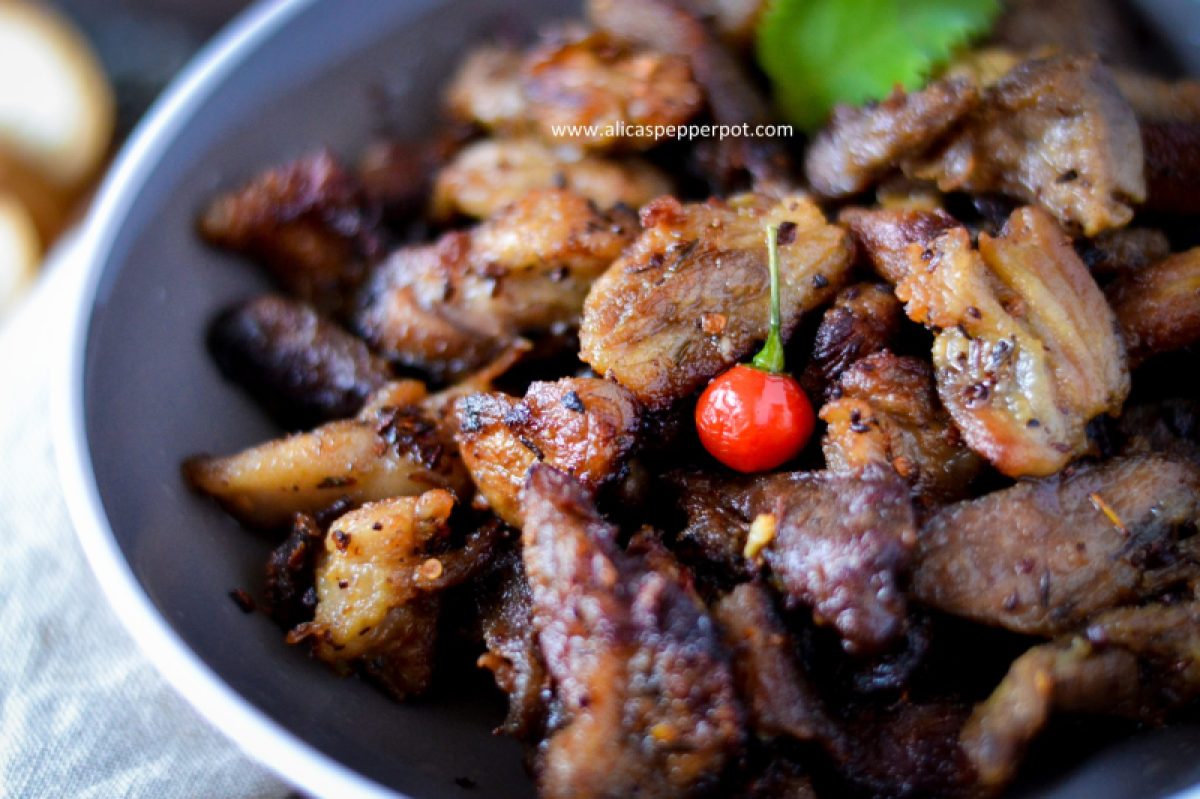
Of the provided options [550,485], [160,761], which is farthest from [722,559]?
[160,761]

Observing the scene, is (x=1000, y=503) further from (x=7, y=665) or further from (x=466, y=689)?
(x=7, y=665)

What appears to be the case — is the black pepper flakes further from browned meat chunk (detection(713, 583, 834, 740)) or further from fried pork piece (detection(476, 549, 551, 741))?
browned meat chunk (detection(713, 583, 834, 740))

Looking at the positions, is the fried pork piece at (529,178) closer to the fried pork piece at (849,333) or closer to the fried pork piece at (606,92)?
the fried pork piece at (606,92)

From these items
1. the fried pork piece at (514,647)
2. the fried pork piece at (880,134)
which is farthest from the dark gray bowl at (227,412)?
the fried pork piece at (880,134)

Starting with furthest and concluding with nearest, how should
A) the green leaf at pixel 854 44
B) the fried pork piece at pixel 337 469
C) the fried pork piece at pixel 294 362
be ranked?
the green leaf at pixel 854 44, the fried pork piece at pixel 294 362, the fried pork piece at pixel 337 469

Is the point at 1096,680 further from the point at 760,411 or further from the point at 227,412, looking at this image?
the point at 227,412

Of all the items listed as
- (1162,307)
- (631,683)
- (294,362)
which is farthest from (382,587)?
(1162,307)

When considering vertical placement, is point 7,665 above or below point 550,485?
below
